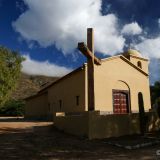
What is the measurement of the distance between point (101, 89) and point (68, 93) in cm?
388

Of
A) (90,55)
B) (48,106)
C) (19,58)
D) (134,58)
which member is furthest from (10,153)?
(134,58)

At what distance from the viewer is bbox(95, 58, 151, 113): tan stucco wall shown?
79.8ft

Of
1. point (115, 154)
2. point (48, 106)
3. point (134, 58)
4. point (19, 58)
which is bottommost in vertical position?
point (115, 154)

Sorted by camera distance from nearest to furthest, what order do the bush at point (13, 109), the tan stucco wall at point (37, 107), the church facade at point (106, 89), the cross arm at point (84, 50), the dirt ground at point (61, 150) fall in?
the dirt ground at point (61, 150) < the cross arm at point (84, 50) < the church facade at point (106, 89) < the tan stucco wall at point (37, 107) < the bush at point (13, 109)

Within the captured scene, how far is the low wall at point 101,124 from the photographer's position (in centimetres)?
1526

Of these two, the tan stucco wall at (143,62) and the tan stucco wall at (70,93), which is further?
the tan stucco wall at (143,62)

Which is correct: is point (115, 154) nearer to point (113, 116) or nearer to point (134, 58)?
point (113, 116)

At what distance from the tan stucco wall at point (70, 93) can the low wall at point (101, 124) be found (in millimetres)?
5346

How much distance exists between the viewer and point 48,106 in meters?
32.2

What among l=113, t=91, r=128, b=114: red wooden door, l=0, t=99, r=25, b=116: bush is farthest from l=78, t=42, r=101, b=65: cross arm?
l=0, t=99, r=25, b=116: bush

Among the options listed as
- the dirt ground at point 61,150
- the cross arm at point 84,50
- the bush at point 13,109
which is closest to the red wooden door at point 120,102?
the cross arm at point 84,50

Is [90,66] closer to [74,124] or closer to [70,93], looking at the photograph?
[74,124]

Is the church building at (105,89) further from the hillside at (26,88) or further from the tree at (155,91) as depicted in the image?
the hillside at (26,88)

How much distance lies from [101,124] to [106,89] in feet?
30.9
